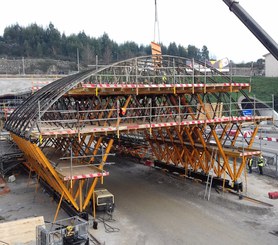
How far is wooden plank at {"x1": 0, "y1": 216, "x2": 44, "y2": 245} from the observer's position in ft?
36.2

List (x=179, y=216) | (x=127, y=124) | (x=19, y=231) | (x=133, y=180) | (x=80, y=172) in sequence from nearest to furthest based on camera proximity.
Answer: (x=19, y=231) → (x=80, y=172) → (x=179, y=216) → (x=127, y=124) → (x=133, y=180)

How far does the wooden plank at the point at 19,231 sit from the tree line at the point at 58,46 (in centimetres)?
7746

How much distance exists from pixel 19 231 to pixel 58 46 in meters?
95.4

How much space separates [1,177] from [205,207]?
40.7 feet

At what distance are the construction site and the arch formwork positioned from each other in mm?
61

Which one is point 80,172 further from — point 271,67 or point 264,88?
point 271,67

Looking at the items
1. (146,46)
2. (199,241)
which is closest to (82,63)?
(146,46)

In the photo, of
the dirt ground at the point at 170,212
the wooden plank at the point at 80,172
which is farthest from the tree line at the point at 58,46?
the wooden plank at the point at 80,172

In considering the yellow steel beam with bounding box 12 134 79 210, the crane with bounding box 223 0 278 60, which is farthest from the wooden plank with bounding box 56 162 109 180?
the crane with bounding box 223 0 278 60

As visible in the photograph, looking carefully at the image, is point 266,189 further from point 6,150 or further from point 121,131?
point 6,150

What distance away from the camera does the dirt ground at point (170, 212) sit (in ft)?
38.9

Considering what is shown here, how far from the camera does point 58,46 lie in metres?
101

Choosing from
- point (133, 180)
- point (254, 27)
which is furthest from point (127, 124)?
point (254, 27)

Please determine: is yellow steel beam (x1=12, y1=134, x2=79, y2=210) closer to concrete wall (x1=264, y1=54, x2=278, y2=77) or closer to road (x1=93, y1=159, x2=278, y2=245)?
road (x1=93, y1=159, x2=278, y2=245)
